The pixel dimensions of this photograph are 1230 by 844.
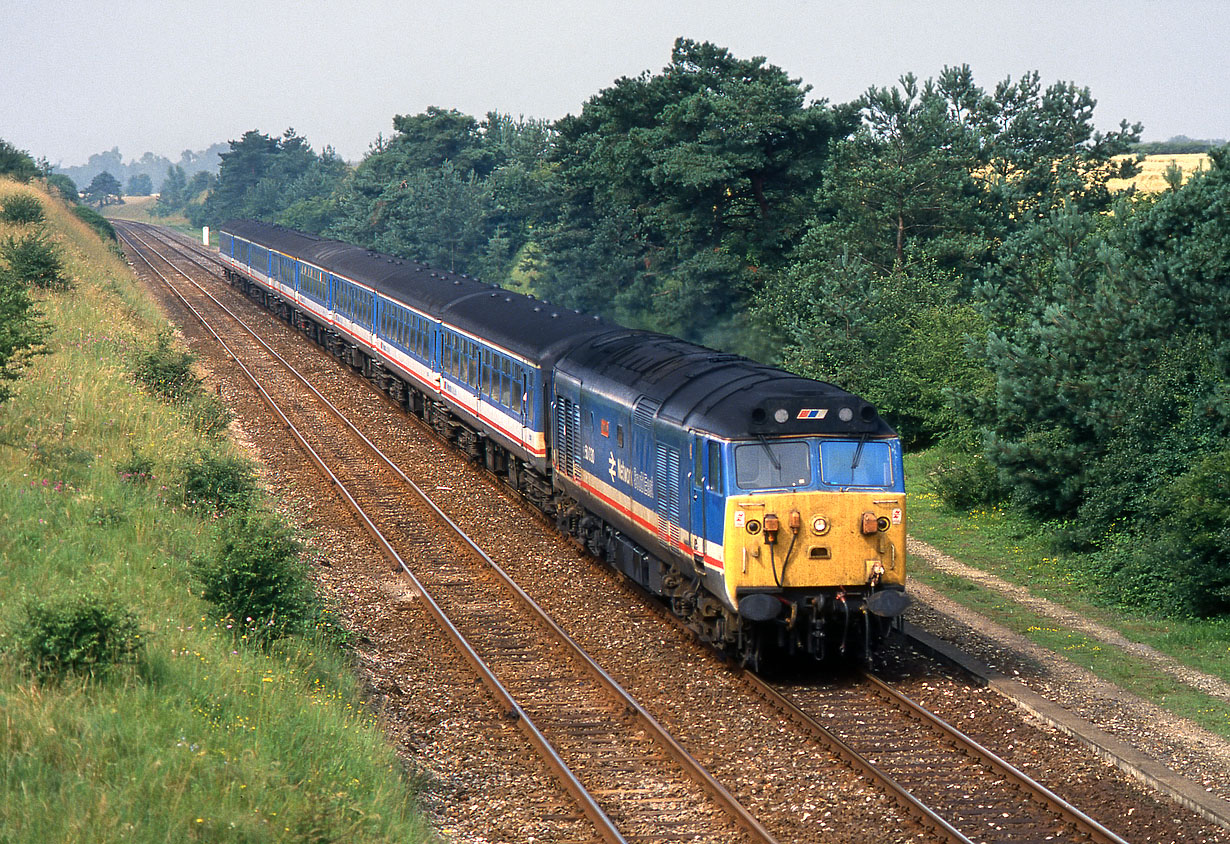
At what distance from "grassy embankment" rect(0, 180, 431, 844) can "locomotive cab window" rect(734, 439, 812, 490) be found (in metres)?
4.87

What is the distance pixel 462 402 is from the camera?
27922mm

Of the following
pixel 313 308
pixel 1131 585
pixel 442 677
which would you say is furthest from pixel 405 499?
pixel 313 308

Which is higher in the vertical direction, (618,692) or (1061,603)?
(618,692)

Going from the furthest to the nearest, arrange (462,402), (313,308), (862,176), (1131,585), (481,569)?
(313,308)
(862,176)
(462,402)
(481,569)
(1131,585)

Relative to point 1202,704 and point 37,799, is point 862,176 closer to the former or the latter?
point 1202,704

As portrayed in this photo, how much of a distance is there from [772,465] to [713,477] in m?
0.70

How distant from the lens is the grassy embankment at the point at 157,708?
8500 mm

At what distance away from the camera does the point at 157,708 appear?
10.1m

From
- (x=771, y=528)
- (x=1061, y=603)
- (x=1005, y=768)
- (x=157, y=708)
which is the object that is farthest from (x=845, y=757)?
(x=1061, y=603)

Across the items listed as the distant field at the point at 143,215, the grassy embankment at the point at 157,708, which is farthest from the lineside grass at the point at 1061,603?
the distant field at the point at 143,215

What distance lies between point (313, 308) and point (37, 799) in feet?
129

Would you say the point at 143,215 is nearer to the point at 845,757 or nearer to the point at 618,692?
the point at 618,692

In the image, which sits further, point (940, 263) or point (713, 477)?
point (940, 263)

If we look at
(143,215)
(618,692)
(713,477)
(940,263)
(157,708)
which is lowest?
(618,692)
